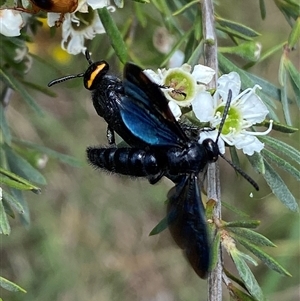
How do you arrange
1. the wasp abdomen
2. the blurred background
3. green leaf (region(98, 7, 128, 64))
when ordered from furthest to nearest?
1. the blurred background
2. green leaf (region(98, 7, 128, 64))
3. the wasp abdomen

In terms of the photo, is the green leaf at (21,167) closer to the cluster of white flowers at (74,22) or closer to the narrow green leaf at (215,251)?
the cluster of white flowers at (74,22)

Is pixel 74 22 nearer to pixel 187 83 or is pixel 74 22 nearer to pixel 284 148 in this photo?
pixel 187 83

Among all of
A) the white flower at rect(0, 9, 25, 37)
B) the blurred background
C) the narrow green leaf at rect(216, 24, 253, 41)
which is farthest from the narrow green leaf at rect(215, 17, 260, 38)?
the blurred background

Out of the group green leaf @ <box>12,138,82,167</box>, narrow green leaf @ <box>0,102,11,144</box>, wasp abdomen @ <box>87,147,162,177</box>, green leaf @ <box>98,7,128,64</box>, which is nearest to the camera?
wasp abdomen @ <box>87,147,162,177</box>

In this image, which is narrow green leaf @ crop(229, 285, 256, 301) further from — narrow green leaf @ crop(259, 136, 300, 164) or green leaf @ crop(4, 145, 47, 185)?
green leaf @ crop(4, 145, 47, 185)

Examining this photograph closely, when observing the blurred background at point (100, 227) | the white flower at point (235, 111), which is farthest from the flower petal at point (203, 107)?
the blurred background at point (100, 227)

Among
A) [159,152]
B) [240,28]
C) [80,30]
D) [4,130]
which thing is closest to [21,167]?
[4,130]
